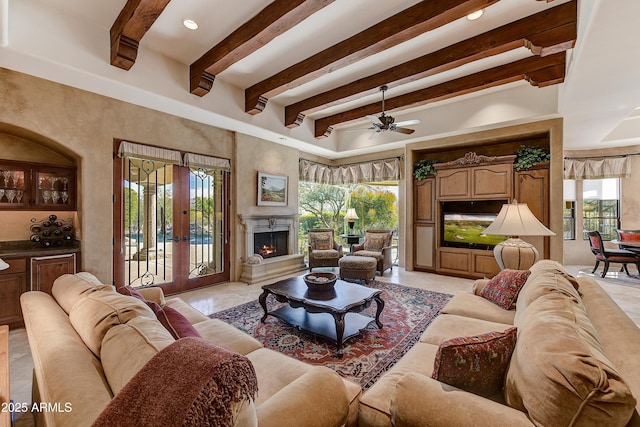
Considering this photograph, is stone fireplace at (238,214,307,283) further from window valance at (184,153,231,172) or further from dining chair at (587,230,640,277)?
dining chair at (587,230,640,277)

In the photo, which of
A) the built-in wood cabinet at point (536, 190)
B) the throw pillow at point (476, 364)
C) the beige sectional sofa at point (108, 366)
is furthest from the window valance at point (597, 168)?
the beige sectional sofa at point (108, 366)

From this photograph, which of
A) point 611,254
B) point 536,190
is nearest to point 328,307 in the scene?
point 536,190

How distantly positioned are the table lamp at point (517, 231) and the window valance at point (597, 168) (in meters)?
4.64

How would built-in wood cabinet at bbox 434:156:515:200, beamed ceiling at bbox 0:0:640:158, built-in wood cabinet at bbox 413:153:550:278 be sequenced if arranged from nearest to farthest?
1. beamed ceiling at bbox 0:0:640:158
2. built-in wood cabinet at bbox 413:153:550:278
3. built-in wood cabinet at bbox 434:156:515:200

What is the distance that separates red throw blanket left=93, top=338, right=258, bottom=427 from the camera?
65cm

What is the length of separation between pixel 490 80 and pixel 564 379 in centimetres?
409

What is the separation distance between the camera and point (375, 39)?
9.57ft

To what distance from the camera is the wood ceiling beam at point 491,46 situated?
270cm

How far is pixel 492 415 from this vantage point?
0.96m

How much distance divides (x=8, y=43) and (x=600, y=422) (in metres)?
4.52

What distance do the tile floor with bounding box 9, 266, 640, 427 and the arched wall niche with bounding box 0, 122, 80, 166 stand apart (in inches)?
78.4

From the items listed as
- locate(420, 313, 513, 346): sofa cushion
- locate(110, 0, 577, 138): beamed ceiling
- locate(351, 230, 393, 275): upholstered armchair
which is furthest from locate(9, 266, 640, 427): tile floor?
locate(110, 0, 577, 138): beamed ceiling

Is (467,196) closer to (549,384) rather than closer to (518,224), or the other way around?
(518,224)

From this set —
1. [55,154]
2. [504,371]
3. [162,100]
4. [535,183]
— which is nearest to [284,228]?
[162,100]
